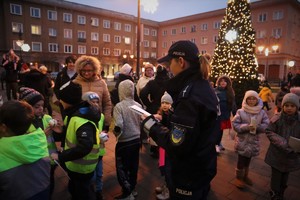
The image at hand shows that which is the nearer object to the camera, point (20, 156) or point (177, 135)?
point (177, 135)

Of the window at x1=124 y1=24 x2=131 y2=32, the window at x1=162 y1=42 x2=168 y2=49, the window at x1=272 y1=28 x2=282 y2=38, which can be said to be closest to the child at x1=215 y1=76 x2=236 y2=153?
the window at x1=272 y1=28 x2=282 y2=38

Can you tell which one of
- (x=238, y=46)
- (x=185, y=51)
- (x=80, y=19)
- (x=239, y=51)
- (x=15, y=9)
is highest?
(x=80, y=19)

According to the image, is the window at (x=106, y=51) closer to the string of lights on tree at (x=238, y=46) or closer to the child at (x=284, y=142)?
the string of lights on tree at (x=238, y=46)

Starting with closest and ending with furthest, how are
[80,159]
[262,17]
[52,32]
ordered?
[80,159]
[52,32]
[262,17]

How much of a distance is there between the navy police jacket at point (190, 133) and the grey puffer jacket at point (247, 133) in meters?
2.23

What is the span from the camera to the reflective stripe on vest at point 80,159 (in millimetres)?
2268

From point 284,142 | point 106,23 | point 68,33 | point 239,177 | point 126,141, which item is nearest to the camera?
point 284,142

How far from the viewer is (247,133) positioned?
12.7ft

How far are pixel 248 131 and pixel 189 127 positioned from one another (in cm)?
274

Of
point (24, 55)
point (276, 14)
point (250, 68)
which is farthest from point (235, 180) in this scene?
point (276, 14)

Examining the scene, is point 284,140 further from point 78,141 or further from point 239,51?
point 239,51

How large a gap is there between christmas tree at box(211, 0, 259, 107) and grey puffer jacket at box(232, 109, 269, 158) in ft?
26.3

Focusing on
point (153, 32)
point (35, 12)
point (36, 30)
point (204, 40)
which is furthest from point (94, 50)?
point (204, 40)

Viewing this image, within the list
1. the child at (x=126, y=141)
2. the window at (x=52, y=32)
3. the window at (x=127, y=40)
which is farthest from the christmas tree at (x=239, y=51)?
the window at (x=127, y=40)
